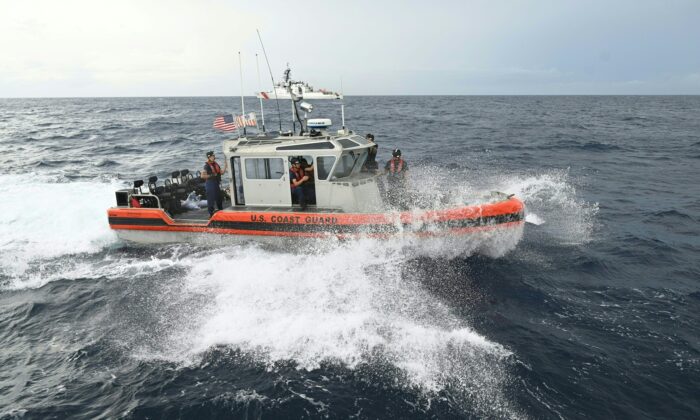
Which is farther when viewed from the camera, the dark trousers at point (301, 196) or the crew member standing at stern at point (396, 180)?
Answer: the crew member standing at stern at point (396, 180)

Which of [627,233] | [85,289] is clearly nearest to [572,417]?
[627,233]

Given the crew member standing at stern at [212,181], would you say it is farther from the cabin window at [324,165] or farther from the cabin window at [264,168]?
the cabin window at [324,165]

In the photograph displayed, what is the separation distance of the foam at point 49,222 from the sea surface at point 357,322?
0.22 feet

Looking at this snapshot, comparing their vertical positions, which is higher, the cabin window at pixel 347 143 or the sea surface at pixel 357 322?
the cabin window at pixel 347 143

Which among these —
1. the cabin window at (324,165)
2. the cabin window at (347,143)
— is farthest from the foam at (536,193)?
the cabin window at (324,165)

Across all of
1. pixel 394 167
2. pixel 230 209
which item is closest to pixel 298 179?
pixel 230 209

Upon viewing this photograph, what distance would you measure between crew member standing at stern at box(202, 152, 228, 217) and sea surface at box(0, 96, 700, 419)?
48.5 inches

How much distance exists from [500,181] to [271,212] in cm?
993

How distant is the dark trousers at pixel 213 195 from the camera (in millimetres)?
10789

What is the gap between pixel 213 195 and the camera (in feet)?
35.7

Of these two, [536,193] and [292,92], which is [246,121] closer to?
[292,92]

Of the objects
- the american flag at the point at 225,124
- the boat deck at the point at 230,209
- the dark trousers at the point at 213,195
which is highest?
the american flag at the point at 225,124

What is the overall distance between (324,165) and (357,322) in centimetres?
431

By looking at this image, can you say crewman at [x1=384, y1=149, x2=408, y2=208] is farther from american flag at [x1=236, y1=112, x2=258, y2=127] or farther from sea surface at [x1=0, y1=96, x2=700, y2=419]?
american flag at [x1=236, y1=112, x2=258, y2=127]
